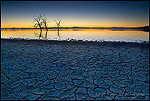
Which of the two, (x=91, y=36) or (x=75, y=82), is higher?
(x=91, y=36)

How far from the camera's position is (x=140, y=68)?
3893 millimetres

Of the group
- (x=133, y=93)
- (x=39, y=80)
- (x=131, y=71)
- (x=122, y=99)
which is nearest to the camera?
(x=122, y=99)

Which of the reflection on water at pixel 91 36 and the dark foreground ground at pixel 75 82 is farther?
the reflection on water at pixel 91 36

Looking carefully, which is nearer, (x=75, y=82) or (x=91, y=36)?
(x=75, y=82)

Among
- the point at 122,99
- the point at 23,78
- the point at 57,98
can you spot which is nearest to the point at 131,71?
the point at 122,99

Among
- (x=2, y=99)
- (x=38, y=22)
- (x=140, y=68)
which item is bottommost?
(x=2, y=99)

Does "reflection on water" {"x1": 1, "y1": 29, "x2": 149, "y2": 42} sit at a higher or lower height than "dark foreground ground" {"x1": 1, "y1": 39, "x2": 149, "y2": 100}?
higher

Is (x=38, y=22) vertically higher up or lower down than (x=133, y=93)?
higher up

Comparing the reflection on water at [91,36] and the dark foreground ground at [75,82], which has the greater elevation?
the reflection on water at [91,36]

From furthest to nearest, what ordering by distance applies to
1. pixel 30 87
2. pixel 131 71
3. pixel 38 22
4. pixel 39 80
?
pixel 38 22
pixel 131 71
pixel 39 80
pixel 30 87

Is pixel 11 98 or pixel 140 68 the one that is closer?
pixel 11 98

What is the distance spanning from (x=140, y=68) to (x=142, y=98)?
181 centimetres

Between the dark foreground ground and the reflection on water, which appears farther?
the reflection on water

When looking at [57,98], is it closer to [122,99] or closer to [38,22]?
[122,99]
